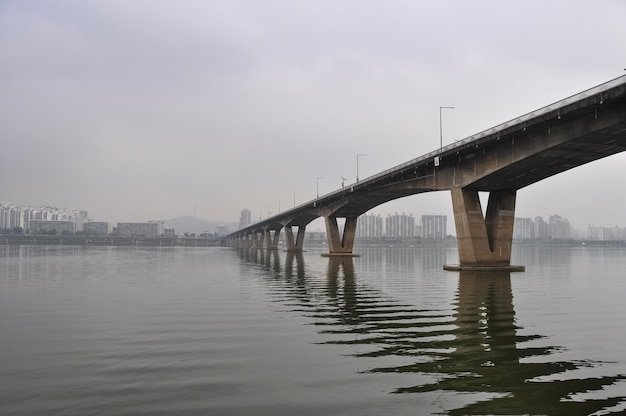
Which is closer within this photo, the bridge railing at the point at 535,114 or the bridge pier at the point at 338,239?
the bridge railing at the point at 535,114

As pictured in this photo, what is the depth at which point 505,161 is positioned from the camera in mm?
37562

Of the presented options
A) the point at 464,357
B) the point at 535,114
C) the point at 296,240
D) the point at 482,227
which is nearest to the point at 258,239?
the point at 296,240

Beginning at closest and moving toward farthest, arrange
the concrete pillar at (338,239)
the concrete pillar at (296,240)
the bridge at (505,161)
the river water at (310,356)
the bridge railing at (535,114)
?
the river water at (310,356), the bridge railing at (535,114), the bridge at (505,161), the concrete pillar at (338,239), the concrete pillar at (296,240)

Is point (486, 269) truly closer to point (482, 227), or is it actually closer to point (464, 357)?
point (482, 227)

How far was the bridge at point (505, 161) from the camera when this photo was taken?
96.5 ft

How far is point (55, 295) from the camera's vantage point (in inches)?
929

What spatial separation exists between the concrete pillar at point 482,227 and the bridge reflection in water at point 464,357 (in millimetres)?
23726

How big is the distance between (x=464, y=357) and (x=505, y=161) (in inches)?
1171

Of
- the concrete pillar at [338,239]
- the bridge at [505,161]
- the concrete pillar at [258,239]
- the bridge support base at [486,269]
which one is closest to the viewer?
the bridge at [505,161]

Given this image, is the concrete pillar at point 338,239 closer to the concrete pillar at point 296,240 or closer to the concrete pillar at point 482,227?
the concrete pillar at point 296,240

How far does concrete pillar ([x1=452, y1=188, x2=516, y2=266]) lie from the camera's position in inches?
1743

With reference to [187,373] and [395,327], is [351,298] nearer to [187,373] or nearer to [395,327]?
[395,327]

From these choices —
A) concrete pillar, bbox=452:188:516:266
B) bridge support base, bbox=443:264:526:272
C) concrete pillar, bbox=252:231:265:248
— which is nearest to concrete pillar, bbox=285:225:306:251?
concrete pillar, bbox=252:231:265:248

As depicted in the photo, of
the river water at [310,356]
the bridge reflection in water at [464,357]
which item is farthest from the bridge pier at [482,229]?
the bridge reflection in water at [464,357]
